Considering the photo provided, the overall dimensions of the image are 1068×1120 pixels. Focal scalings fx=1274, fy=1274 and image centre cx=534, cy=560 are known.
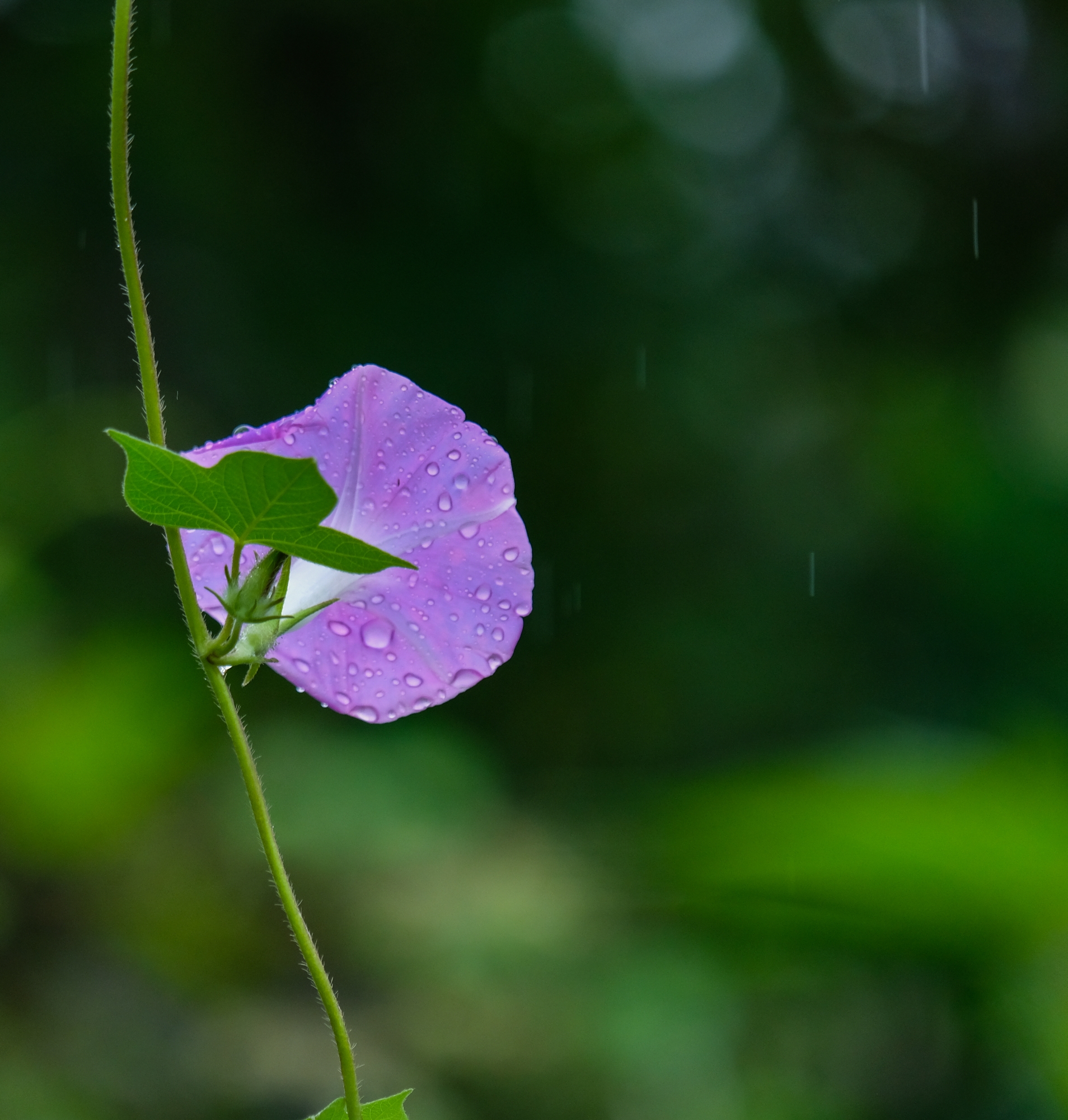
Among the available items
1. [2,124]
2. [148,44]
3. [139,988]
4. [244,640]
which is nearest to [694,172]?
[148,44]

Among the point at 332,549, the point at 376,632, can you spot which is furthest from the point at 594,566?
the point at 332,549

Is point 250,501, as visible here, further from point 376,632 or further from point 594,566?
point 594,566

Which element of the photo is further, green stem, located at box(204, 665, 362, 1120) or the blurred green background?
the blurred green background

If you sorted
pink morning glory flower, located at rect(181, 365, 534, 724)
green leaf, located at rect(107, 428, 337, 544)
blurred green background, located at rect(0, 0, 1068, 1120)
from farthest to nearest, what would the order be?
blurred green background, located at rect(0, 0, 1068, 1120) < pink morning glory flower, located at rect(181, 365, 534, 724) < green leaf, located at rect(107, 428, 337, 544)

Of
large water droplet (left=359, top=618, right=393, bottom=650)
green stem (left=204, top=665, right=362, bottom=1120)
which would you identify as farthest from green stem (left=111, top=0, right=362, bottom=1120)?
large water droplet (left=359, top=618, right=393, bottom=650)

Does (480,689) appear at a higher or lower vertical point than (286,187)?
lower

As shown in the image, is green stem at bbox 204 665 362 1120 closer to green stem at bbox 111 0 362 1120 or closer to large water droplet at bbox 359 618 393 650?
green stem at bbox 111 0 362 1120

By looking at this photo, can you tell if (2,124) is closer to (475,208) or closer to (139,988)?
(475,208)
